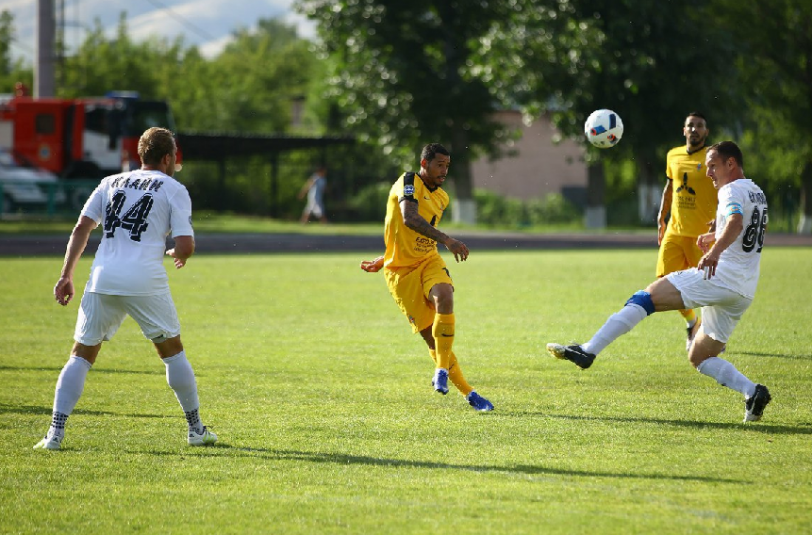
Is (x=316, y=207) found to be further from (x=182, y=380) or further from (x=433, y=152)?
(x=182, y=380)

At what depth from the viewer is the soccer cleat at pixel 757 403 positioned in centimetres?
730

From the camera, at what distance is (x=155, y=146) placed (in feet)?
22.1

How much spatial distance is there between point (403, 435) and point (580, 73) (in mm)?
31849

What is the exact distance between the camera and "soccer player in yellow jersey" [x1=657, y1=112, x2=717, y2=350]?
35.9 feet

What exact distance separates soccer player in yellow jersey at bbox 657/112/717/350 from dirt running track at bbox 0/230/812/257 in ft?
50.9

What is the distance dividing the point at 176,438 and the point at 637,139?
32988 millimetres

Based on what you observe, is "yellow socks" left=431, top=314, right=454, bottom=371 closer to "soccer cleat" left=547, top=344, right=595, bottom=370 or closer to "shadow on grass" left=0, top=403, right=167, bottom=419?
"soccer cleat" left=547, top=344, right=595, bottom=370

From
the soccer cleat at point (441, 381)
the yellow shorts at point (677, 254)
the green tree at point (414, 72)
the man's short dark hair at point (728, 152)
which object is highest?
the green tree at point (414, 72)

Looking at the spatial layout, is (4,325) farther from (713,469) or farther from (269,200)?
(269,200)

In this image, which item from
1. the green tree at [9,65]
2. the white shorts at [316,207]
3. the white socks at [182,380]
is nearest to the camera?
the white socks at [182,380]

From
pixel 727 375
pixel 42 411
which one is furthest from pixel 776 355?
pixel 42 411

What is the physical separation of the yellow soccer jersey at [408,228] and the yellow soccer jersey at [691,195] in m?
3.49

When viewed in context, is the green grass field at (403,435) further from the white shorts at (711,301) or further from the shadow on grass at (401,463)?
the white shorts at (711,301)

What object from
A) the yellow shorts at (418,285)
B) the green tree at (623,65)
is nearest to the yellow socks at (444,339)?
the yellow shorts at (418,285)
